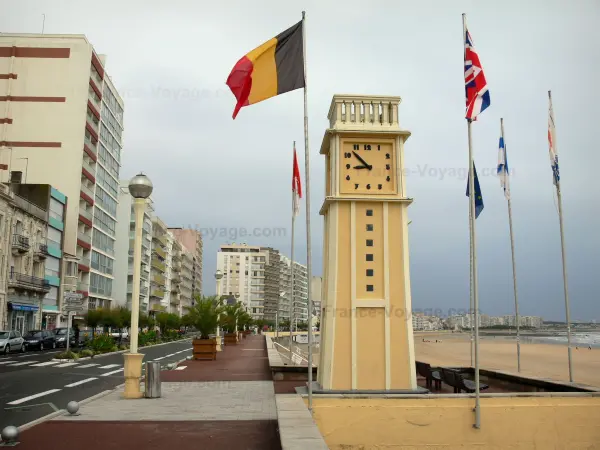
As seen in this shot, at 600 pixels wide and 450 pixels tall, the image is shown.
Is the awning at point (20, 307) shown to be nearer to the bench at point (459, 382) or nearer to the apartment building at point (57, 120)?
the apartment building at point (57, 120)

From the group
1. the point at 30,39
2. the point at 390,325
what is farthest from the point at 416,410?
the point at 30,39

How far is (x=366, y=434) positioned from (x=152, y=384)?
5.06 metres

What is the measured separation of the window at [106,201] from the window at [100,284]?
8.30 m

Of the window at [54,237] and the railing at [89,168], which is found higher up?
the railing at [89,168]

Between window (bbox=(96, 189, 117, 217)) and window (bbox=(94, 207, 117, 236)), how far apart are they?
78 centimetres

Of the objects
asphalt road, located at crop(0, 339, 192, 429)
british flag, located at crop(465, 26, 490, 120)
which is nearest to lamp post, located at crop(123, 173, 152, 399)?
asphalt road, located at crop(0, 339, 192, 429)

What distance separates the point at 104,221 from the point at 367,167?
59.6m

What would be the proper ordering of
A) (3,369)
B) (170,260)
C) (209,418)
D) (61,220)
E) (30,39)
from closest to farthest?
(209,418) < (3,369) < (61,220) < (30,39) < (170,260)

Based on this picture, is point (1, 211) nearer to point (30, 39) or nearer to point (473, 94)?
point (30, 39)

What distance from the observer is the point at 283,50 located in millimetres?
11094

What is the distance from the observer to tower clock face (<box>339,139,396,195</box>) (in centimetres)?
1336

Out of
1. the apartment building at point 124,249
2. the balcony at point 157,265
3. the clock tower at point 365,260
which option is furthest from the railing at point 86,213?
the clock tower at point 365,260

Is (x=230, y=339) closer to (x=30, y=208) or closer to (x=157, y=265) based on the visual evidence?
(x=30, y=208)

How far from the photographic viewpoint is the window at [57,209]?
166ft
